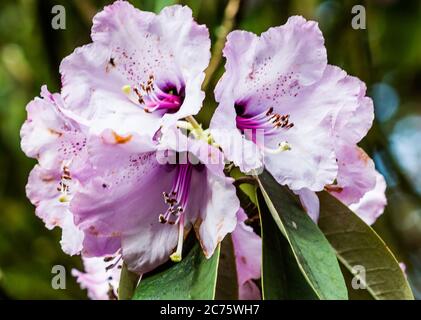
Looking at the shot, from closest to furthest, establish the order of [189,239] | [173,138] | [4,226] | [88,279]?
[173,138] < [189,239] < [88,279] < [4,226]

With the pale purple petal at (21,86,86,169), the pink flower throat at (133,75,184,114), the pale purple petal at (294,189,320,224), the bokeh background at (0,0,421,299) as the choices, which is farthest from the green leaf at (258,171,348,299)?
the bokeh background at (0,0,421,299)

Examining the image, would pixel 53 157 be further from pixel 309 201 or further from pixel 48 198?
pixel 309 201

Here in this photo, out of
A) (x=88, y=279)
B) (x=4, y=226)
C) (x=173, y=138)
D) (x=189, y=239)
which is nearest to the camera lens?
(x=173, y=138)

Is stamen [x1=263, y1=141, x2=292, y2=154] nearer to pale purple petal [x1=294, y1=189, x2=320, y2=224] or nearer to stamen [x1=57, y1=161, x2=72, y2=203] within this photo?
pale purple petal [x1=294, y1=189, x2=320, y2=224]

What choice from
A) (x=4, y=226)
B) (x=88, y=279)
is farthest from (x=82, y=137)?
(x=4, y=226)

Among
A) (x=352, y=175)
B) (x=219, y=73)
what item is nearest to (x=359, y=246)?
(x=352, y=175)

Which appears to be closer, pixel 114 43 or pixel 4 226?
pixel 114 43

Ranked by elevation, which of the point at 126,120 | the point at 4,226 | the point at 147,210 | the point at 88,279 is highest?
the point at 126,120

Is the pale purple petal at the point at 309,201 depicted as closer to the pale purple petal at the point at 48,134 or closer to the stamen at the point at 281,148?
the stamen at the point at 281,148
